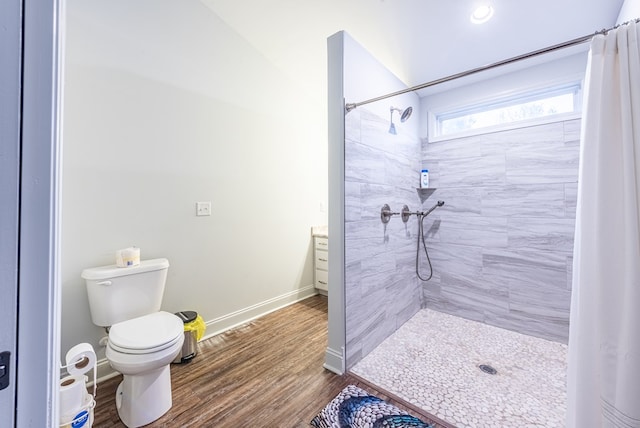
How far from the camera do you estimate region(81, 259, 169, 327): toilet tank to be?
5.28ft

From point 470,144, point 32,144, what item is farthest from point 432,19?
point 32,144

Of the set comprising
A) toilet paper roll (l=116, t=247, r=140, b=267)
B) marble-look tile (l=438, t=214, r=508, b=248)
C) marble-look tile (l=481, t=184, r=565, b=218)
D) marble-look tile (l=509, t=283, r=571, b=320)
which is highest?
marble-look tile (l=481, t=184, r=565, b=218)

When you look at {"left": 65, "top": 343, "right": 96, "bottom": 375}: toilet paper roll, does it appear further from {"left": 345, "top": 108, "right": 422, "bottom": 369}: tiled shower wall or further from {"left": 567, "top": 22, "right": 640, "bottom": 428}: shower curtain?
{"left": 567, "top": 22, "right": 640, "bottom": 428}: shower curtain

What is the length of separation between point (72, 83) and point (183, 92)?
68cm

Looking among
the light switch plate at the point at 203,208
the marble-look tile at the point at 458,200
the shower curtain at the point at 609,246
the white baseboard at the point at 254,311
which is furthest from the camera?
the marble-look tile at the point at 458,200

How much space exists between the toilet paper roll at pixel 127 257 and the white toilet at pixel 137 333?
1.5 inches

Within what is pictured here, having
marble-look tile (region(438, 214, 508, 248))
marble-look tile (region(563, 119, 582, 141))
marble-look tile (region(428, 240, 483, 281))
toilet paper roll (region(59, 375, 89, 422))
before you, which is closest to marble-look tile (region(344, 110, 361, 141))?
marble-look tile (region(438, 214, 508, 248))

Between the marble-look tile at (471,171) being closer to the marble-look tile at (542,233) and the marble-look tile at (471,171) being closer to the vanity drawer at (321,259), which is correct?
the marble-look tile at (542,233)

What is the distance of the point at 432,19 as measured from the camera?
2021 millimetres

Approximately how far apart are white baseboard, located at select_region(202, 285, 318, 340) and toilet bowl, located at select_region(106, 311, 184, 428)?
80 centimetres

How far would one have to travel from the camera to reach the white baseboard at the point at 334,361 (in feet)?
5.90

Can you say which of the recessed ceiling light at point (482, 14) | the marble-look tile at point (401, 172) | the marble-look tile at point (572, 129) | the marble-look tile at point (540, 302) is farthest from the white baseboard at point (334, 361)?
the recessed ceiling light at point (482, 14)

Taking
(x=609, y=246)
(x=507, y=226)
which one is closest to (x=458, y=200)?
(x=507, y=226)

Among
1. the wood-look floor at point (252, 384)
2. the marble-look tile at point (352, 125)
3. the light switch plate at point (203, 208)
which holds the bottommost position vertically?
the wood-look floor at point (252, 384)
